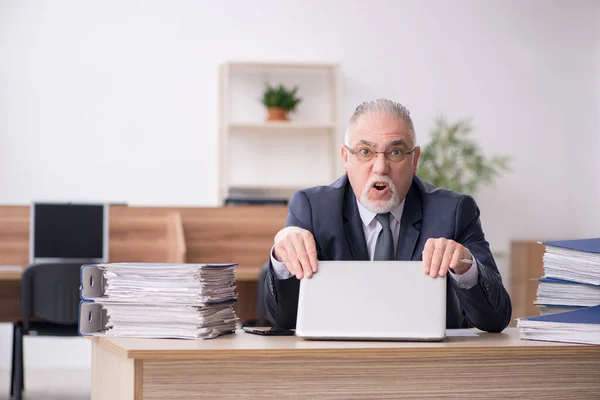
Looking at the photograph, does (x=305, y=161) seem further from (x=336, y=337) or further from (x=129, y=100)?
(x=336, y=337)

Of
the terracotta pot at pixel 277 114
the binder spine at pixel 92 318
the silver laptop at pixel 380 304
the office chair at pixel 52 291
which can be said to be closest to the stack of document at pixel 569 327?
the silver laptop at pixel 380 304

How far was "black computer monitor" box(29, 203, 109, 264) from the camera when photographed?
185 inches

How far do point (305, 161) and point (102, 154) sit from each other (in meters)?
1.50

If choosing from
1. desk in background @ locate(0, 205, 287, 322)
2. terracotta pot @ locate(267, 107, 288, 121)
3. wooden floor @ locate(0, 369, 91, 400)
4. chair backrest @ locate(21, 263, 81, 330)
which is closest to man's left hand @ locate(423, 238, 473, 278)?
chair backrest @ locate(21, 263, 81, 330)

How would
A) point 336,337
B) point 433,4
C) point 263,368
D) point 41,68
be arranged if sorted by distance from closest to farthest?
point 263,368 < point 336,337 < point 41,68 < point 433,4

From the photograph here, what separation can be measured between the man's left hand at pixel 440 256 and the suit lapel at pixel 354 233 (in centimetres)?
39

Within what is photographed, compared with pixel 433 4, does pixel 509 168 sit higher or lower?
lower

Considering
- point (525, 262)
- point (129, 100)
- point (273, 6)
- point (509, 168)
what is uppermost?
point (273, 6)

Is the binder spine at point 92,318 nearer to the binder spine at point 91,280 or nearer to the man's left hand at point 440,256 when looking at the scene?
the binder spine at point 91,280

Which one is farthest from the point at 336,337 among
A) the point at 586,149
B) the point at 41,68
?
the point at 586,149

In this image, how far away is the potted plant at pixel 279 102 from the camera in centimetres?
637

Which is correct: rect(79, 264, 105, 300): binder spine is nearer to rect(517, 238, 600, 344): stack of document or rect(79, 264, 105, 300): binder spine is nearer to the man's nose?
the man's nose

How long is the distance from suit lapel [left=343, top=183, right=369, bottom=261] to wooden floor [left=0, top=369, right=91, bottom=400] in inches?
125

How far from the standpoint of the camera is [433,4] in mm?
6836
